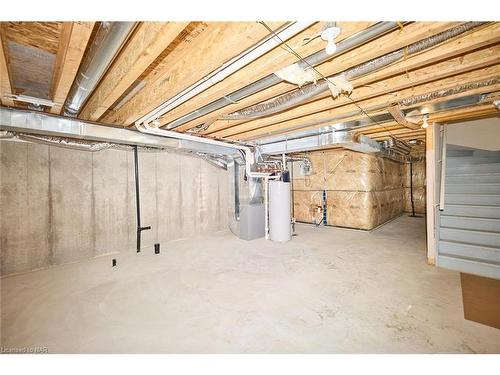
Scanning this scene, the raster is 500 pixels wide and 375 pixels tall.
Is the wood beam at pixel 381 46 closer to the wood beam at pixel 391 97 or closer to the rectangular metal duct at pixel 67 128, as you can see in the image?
the wood beam at pixel 391 97

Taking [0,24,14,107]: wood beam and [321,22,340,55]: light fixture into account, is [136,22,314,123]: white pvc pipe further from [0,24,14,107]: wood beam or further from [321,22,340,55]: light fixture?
[0,24,14,107]: wood beam

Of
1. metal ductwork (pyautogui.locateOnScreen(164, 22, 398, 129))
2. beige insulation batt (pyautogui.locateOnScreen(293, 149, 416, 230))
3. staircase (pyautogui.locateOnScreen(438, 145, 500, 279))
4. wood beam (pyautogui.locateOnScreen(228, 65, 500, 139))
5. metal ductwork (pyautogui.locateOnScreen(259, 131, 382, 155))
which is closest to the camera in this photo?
metal ductwork (pyautogui.locateOnScreen(164, 22, 398, 129))

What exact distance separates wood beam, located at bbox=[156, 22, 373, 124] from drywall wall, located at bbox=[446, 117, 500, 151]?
176 inches

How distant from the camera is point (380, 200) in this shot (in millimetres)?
6051

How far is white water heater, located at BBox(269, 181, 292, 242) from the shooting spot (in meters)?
4.50

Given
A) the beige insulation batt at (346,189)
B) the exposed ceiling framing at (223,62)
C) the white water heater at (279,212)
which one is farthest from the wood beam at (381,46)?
the beige insulation batt at (346,189)

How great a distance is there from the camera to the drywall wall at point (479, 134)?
3873 millimetres

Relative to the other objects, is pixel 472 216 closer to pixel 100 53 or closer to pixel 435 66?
pixel 435 66

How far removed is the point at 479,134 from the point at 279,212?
4.04 m

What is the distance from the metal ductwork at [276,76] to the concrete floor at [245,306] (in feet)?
6.91

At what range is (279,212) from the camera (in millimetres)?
4508

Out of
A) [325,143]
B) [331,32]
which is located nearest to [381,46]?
[331,32]

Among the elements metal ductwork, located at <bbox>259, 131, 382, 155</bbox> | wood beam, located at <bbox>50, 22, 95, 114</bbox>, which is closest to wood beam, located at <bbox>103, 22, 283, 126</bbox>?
wood beam, located at <bbox>50, 22, 95, 114</bbox>
